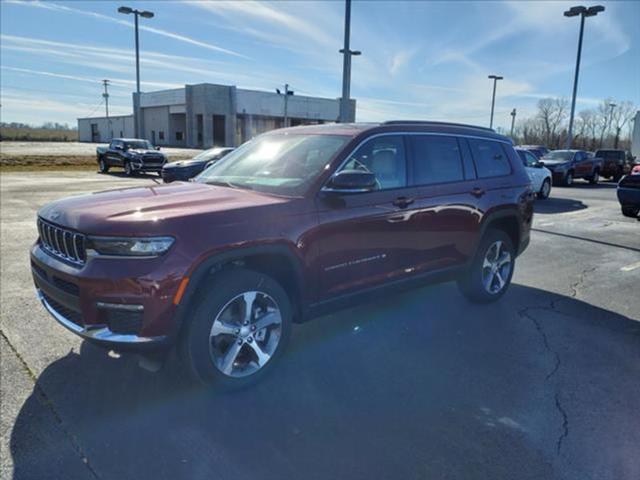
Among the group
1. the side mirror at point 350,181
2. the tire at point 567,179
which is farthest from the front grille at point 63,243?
the tire at point 567,179

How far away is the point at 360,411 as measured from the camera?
3379 millimetres

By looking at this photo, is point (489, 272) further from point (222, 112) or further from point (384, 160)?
point (222, 112)

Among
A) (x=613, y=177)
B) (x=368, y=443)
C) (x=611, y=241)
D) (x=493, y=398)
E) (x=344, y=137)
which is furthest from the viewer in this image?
(x=613, y=177)

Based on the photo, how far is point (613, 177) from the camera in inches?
1155

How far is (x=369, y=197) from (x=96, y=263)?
83.2 inches

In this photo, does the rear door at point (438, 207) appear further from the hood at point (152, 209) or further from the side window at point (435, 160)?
the hood at point (152, 209)

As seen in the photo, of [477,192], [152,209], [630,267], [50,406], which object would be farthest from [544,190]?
[50,406]

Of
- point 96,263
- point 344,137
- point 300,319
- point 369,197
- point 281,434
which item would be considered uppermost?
point 344,137

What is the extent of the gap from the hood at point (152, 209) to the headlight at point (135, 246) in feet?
0.15

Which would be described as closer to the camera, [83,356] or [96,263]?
[96,263]

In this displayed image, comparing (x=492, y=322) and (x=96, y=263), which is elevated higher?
(x=96, y=263)

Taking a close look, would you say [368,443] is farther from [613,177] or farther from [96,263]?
[613,177]

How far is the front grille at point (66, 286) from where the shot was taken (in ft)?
10.5

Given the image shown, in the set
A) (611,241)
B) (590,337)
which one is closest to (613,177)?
(611,241)
